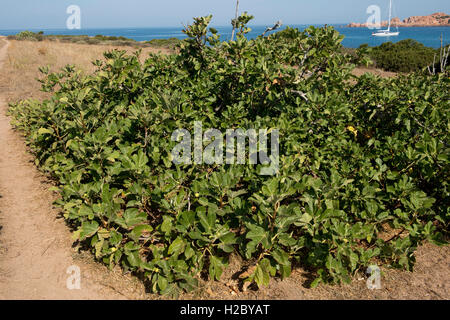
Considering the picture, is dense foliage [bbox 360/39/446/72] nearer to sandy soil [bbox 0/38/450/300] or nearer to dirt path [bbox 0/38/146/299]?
sandy soil [bbox 0/38/450/300]

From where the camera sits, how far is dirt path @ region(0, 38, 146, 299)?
246 cm

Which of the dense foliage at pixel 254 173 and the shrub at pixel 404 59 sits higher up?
the shrub at pixel 404 59

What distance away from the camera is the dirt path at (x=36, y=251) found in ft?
8.07

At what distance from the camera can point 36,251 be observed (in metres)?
2.88

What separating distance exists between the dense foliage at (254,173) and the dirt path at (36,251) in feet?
0.73

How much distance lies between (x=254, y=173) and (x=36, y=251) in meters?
2.33

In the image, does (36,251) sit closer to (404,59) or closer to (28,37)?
(404,59)

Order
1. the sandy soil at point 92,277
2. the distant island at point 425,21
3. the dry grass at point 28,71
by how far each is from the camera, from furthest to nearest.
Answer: the distant island at point 425,21, the dry grass at point 28,71, the sandy soil at point 92,277

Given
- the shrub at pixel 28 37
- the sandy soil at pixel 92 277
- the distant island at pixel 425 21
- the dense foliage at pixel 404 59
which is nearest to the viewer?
the sandy soil at pixel 92 277

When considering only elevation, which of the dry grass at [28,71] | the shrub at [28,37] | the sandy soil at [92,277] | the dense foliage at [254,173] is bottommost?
the sandy soil at [92,277]

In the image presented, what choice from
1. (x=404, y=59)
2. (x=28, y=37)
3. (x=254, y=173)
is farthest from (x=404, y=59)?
(x=28, y=37)

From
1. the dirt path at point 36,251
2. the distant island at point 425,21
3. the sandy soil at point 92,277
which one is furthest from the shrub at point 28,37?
the distant island at point 425,21

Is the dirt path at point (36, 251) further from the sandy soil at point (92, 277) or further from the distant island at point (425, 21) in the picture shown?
the distant island at point (425, 21)

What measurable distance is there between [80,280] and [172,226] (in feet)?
3.04
